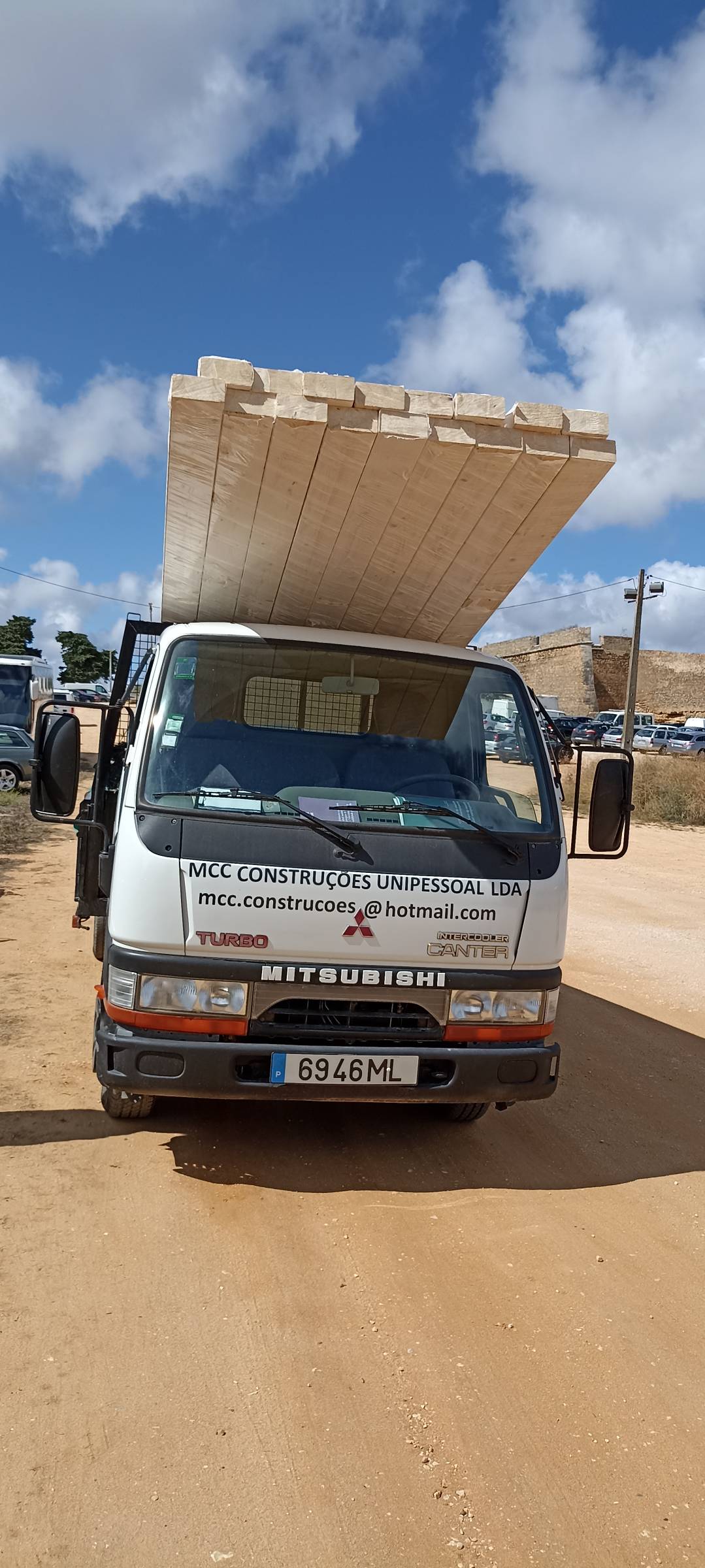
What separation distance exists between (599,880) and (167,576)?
10035 millimetres

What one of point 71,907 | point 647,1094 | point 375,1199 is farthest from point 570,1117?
point 71,907

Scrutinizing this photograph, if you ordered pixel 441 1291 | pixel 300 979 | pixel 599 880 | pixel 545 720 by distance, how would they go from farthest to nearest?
pixel 599 880
pixel 545 720
pixel 300 979
pixel 441 1291

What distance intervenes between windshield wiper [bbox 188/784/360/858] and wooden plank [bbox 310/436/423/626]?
1349 millimetres

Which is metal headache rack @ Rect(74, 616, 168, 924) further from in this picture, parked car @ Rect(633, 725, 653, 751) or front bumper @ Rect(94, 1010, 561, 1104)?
parked car @ Rect(633, 725, 653, 751)

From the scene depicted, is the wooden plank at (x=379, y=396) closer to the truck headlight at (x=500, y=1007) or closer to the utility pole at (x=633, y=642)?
the truck headlight at (x=500, y=1007)

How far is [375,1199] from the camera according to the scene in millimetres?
4027

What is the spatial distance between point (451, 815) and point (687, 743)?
42.5m

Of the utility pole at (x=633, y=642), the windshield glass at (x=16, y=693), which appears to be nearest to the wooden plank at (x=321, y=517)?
the windshield glass at (x=16, y=693)

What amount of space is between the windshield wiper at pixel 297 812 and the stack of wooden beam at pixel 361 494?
1319mm

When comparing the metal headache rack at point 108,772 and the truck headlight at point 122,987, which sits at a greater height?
the metal headache rack at point 108,772

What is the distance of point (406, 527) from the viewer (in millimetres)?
4727

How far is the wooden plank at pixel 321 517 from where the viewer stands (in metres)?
4.18

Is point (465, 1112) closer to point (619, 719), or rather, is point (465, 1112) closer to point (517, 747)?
point (517, 747)

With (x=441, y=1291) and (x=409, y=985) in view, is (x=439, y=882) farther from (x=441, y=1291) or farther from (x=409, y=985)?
(x=441, y=1291)
